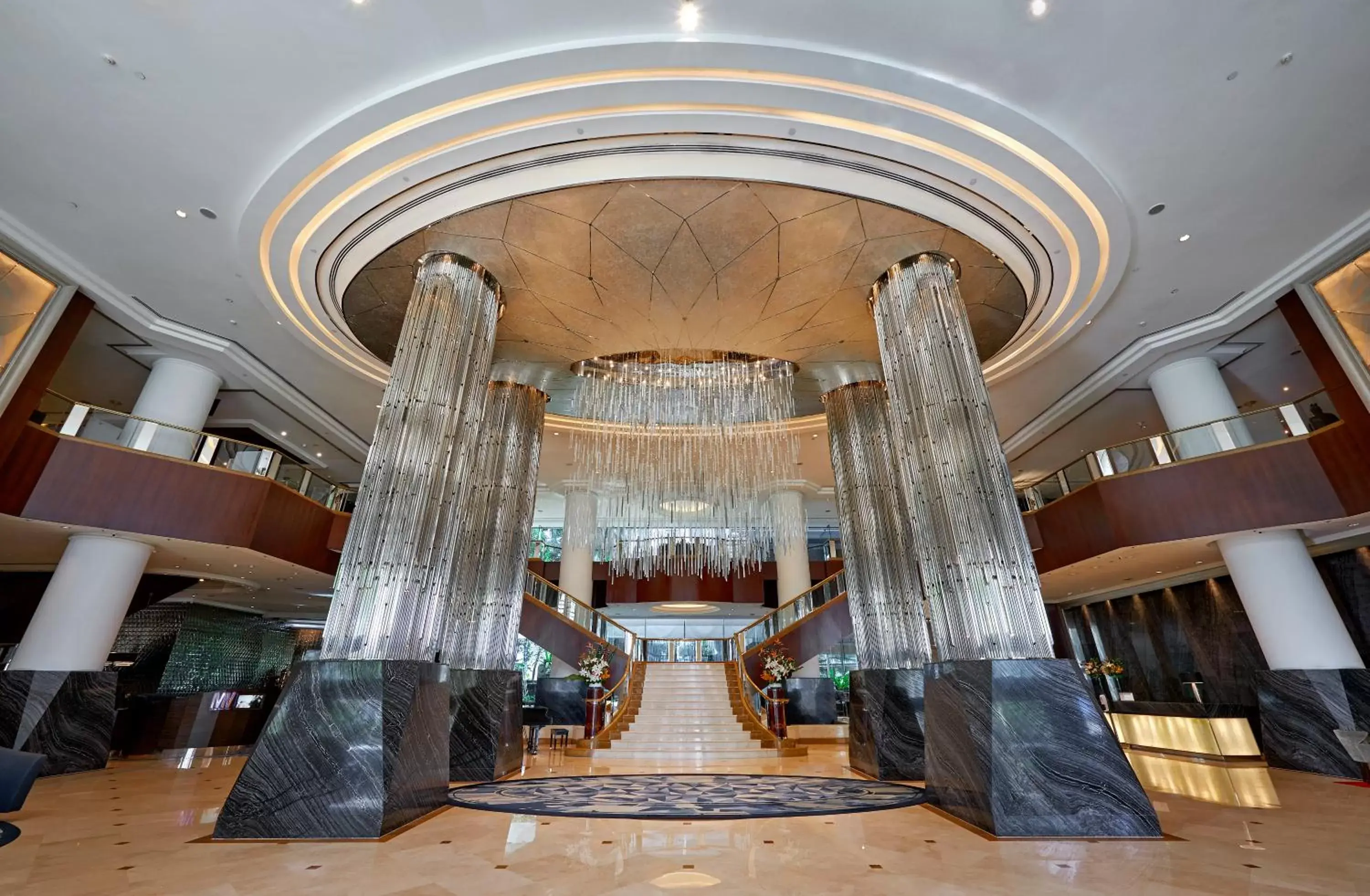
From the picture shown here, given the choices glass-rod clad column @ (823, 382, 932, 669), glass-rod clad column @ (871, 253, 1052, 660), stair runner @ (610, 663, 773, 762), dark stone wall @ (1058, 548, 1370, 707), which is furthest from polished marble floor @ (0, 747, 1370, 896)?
dark stone wall @ (1058, 548, 1370, 707)

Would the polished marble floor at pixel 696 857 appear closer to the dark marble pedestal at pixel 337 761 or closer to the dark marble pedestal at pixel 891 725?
the dark marble pedestal at pixel 337 761

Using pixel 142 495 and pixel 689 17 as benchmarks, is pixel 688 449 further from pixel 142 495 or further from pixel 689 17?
pixel 142 495

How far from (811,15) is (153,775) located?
10.8 m

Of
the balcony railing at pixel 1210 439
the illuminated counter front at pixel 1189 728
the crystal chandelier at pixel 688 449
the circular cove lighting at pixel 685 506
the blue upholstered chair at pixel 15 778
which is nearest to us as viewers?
the blue upholstered chair at pixel 15 778

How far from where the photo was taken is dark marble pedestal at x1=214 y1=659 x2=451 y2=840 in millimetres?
4277

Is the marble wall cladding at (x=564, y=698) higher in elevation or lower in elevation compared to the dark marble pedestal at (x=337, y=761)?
higher

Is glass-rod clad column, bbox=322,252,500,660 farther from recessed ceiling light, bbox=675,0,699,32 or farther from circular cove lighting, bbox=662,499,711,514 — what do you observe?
circular cove lighting, bbox=662,499,711,514

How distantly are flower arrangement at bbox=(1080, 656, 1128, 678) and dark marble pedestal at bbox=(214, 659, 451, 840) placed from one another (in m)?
11.6

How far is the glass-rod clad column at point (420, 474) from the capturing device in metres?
5.24

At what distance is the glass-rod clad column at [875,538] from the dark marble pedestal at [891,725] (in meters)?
0.30

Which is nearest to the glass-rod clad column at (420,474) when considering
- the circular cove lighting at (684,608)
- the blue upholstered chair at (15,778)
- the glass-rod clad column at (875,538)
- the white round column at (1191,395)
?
the blue upholstered chair at (15,778)

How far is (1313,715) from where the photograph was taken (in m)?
7.63

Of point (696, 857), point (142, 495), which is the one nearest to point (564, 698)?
point (142, 495)

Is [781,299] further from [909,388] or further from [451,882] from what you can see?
[451,882]
